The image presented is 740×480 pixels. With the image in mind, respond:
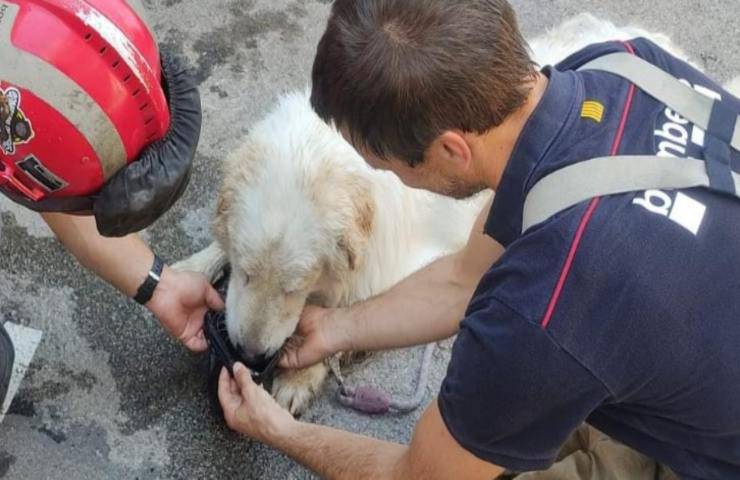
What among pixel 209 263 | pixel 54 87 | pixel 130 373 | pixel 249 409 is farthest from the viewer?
pixel 209 263

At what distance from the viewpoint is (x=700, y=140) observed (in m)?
1.80

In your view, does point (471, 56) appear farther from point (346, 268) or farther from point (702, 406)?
point (346, 268)

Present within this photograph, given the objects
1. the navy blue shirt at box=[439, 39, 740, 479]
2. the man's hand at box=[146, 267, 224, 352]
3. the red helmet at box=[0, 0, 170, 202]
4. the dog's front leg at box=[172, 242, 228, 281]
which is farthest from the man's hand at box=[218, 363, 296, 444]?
the red helmet at box=[0, 0, 170, 202]

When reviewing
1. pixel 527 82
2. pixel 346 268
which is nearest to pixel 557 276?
pixel 527 82

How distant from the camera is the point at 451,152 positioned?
6.07 ft

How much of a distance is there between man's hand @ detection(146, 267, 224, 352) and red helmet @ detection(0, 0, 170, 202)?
86cm

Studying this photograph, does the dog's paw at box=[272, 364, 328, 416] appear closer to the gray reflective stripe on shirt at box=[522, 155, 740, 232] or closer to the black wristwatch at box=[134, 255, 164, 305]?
the black wristwatch at box=[134, 255, 164, 305]

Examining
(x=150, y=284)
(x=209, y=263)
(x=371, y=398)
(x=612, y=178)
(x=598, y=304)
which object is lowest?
(x=371, y=398)

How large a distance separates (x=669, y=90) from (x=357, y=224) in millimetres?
1087

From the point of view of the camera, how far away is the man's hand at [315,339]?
2.81m

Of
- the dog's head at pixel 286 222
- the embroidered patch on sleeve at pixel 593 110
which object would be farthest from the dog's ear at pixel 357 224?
the embroidered patch on sleeve at pixel 593 110

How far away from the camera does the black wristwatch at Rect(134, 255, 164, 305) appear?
2.69 meters

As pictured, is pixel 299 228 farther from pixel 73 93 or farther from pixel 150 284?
pixel 73 93

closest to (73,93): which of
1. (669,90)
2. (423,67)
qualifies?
(423,67)
